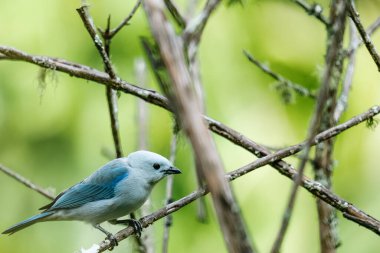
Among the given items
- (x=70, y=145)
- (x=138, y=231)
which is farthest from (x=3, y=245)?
(x=138, y=231)

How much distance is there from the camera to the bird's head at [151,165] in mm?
2637

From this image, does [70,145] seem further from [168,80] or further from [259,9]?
[168,80]

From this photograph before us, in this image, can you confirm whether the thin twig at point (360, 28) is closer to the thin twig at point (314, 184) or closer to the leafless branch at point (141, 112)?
the thin twig at point (314, 184)

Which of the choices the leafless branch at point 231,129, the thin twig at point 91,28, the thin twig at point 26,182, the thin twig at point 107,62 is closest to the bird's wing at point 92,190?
the thin twig at point 26,182

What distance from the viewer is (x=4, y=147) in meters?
2.94

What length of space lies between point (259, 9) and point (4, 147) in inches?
53.5

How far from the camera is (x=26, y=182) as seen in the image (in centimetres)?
220

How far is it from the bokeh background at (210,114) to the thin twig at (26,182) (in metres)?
0.39

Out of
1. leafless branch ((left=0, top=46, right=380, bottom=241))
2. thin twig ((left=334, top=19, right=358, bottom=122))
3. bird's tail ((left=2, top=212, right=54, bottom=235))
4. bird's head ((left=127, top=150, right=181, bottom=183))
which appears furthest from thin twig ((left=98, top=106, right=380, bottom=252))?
bird's tail ((left=2, top=212, right=54, bottom=235))

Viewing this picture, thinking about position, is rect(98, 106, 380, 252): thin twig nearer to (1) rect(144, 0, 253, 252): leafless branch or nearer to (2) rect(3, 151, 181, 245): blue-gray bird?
(2) rect(3, 151, 181, 245): blue-gray bird

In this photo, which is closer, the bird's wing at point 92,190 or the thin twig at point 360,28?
the thin twig at point 360,28

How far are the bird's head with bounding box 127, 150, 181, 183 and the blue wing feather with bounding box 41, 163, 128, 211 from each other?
71 millimetres

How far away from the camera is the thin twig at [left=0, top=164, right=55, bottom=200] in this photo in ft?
7.18

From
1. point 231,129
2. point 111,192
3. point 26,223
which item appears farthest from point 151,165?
point 231,129
